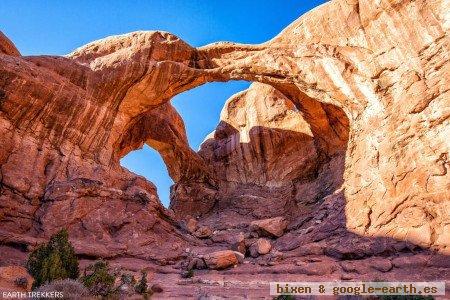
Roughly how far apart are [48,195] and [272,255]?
13.4 meters

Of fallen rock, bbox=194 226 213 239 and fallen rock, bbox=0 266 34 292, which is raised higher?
fallen rock, bbox=194 226 213 239

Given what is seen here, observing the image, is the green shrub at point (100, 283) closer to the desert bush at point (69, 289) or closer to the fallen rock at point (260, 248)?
the desert bush at point (69, 289)

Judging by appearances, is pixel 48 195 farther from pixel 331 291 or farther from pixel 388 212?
pixel 388 212

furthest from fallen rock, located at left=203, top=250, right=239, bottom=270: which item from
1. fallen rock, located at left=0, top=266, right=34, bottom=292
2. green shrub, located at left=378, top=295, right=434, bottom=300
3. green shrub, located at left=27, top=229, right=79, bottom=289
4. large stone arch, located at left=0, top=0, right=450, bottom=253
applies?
green shrub, located at left=378, top=295, right=434, bottom=300

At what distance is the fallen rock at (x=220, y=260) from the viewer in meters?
17.0

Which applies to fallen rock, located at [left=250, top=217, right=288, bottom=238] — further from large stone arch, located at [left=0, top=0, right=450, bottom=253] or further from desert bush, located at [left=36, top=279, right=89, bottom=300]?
desert bush, located at [left=36, top=279, right=89, bottom=300]

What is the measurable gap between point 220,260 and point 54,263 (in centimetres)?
790

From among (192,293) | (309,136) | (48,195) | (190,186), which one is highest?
(309,136)

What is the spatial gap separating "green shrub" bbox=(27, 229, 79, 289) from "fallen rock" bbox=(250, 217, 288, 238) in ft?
45.6

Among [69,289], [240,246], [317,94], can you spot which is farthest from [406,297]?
[317,94]

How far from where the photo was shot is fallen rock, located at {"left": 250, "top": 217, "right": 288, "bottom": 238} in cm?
2387


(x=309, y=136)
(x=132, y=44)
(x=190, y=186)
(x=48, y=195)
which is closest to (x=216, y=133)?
(x=190, y=186)

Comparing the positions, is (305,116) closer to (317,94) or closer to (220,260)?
(317,94)

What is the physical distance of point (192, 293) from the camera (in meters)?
12.4
